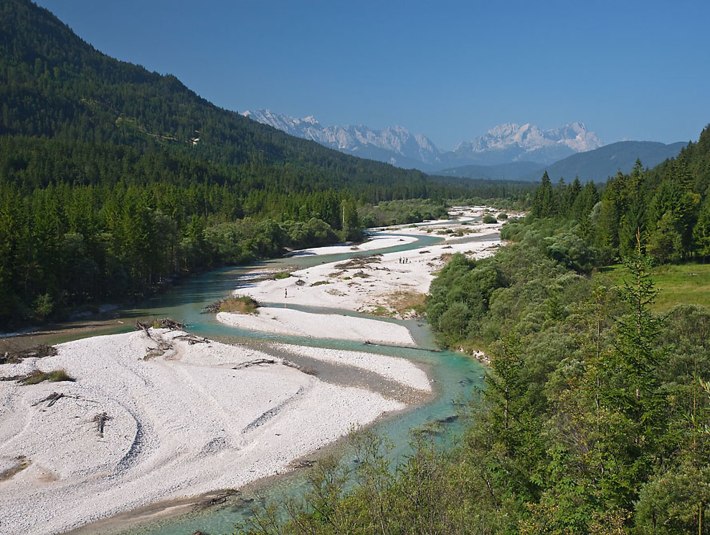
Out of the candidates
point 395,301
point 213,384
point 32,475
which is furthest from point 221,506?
point 395,301

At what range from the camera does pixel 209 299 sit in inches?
2522

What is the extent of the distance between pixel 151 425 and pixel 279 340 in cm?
1922

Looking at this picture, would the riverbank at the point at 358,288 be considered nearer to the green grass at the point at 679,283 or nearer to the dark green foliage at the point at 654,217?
the dark green foliage at the point at 654,217

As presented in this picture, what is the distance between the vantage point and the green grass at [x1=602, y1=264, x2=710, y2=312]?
108ft

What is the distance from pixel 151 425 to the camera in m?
28.0

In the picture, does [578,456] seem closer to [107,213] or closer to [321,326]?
[321,326]

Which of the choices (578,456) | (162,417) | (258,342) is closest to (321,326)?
(258,342)

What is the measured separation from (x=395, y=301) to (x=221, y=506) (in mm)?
41700

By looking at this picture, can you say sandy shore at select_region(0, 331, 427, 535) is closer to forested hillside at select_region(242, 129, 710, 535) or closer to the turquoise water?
the turquoise water

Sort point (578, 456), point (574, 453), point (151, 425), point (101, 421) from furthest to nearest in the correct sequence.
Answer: point (151, 425)
point (101, 421)
point (574, 453)
point (578, 456)

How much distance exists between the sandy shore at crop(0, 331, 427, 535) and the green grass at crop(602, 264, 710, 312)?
16.7 metres

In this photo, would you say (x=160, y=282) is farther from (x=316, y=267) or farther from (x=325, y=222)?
(x=325, y=222)

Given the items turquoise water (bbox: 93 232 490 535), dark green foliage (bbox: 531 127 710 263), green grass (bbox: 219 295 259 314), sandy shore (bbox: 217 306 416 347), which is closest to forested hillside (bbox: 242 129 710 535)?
turquoise water (bbox: 93 232 490 535)

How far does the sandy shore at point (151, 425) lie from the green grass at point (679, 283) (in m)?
16.7
